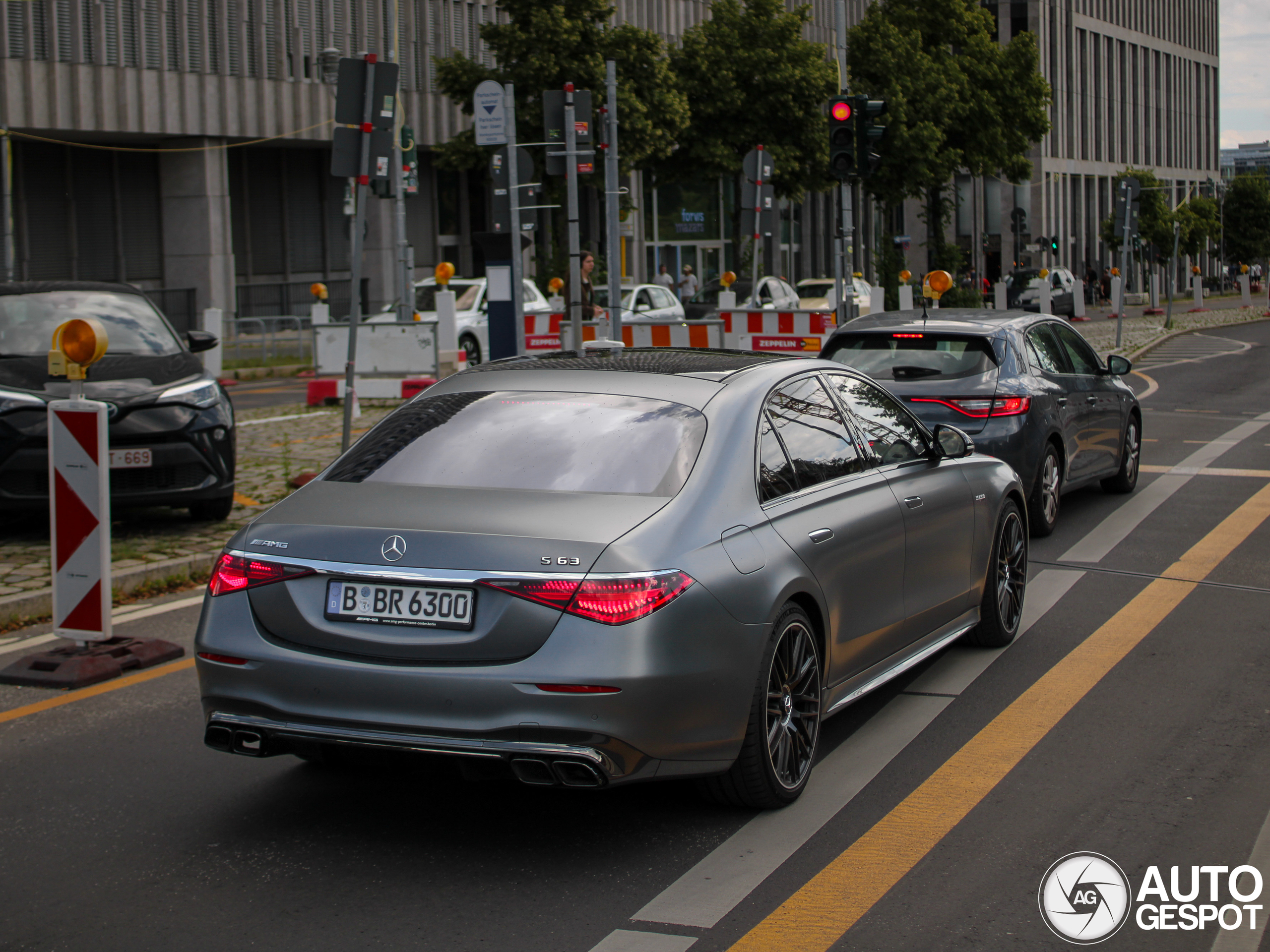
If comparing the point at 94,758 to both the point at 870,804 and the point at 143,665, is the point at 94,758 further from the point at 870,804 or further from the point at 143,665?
the point at 870,804

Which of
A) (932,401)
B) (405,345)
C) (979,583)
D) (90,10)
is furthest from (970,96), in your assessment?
(979,583)

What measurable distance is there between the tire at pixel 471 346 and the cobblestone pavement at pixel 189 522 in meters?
8.91

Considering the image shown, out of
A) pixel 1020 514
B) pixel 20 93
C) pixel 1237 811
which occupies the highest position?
pixel 20 93

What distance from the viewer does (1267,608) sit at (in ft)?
26.0

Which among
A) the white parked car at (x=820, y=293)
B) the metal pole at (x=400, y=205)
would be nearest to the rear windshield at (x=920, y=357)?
the metal pole at (x=400, y=205)

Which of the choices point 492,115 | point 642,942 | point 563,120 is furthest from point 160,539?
point 563,120

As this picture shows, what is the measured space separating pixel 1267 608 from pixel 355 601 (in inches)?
213

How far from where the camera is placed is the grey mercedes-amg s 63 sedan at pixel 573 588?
13.8 ft

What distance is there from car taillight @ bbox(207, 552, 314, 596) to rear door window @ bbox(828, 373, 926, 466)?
2400mm

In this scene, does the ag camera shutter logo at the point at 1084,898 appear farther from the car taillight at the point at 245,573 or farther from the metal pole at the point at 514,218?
the metal pole at the point at 514,218

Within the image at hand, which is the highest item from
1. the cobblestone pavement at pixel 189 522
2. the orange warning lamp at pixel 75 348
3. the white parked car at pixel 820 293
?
the white parked car at pixel 820 293

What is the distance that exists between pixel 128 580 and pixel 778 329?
1325 cm

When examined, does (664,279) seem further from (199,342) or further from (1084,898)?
(1084,898)

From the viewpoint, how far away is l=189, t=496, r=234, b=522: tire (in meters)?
10.4
